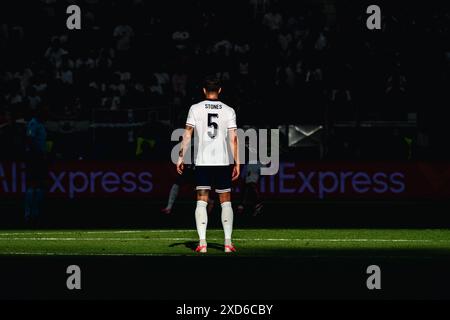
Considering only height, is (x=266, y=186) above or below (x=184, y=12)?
below

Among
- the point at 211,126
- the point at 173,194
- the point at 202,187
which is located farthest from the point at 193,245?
the point at 173,194

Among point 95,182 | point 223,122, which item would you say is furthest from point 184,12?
point 223,122

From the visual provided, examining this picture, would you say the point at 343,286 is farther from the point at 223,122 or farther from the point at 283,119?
the point at 283,119

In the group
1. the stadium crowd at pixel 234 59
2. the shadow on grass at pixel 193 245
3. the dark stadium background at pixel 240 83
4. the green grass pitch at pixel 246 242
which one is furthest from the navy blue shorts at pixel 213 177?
the stadium crowd at pixel 234 59

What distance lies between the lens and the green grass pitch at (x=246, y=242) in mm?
15234

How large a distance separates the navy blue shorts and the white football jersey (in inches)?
3.4

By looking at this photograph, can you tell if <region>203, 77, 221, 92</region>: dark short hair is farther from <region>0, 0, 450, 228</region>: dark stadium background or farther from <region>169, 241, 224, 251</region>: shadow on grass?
<region>0, 0, 450, 228</region>: dark stadium background

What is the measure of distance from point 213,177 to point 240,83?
15512mm

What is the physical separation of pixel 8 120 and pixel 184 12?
6.90m

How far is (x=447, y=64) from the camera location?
98.5 feet

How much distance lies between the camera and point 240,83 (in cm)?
2970

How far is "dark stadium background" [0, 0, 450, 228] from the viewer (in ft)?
87.2

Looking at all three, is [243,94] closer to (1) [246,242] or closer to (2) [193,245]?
(1) [246,242]
